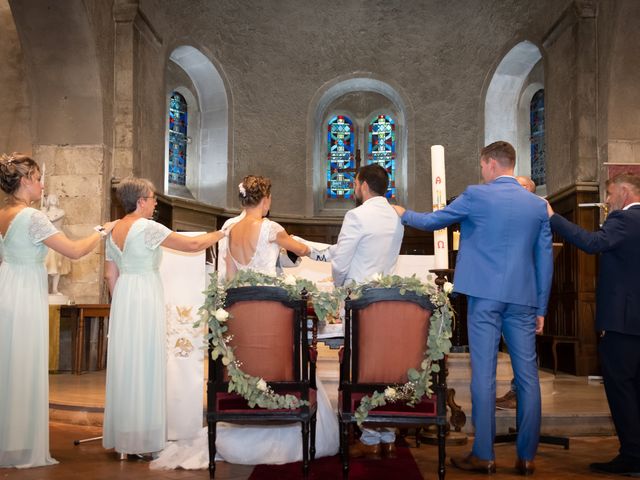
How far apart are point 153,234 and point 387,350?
1512 mm

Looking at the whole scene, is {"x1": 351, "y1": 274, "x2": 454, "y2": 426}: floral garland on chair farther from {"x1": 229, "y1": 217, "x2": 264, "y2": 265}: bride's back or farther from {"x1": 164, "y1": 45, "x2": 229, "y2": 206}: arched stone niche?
{"x1": 164, "y1": 45, "x2": 229, "y2": 206}: arched stone niche

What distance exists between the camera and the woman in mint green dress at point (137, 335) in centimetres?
411

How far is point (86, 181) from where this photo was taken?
924cm

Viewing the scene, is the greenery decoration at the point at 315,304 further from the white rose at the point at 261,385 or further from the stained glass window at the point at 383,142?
the stained glass window at the point at 383,142

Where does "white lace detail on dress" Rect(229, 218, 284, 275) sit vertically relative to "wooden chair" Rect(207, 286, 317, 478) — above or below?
above

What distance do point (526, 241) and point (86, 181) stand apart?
6722 millimetres

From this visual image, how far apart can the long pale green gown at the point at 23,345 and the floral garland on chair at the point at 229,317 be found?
1.06 meters

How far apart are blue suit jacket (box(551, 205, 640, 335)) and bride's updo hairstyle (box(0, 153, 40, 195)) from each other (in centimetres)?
293

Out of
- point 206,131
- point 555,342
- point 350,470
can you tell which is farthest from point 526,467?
point 206,131

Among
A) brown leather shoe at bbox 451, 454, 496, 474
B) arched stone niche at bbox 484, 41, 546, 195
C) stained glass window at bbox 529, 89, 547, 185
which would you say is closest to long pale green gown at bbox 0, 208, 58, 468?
brown leather shoe at bbox 451, 454, 496, 474

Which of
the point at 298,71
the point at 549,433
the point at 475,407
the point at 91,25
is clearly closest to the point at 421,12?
A: the point at 298,71

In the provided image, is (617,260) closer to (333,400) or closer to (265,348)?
(265,348)

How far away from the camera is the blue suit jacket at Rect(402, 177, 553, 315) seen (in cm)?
387

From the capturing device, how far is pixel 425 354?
11.9ft
